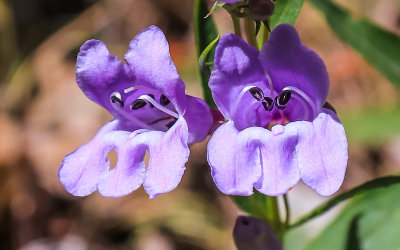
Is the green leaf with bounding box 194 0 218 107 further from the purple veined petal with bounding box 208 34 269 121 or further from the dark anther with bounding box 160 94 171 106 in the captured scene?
the purple veined petal with bounding box 208 34 269 121

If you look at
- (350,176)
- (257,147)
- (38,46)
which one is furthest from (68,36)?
(257,147)

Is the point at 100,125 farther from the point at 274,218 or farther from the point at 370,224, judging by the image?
the point at 370,224

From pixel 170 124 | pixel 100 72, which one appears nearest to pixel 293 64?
pixel 170 124

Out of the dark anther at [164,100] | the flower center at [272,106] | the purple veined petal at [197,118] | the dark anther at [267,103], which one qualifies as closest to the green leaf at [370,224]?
the flower center at [272,106]

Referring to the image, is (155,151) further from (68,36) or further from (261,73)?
(68,36)

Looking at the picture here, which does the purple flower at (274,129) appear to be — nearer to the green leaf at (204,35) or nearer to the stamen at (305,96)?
the stamen at (305,96)
